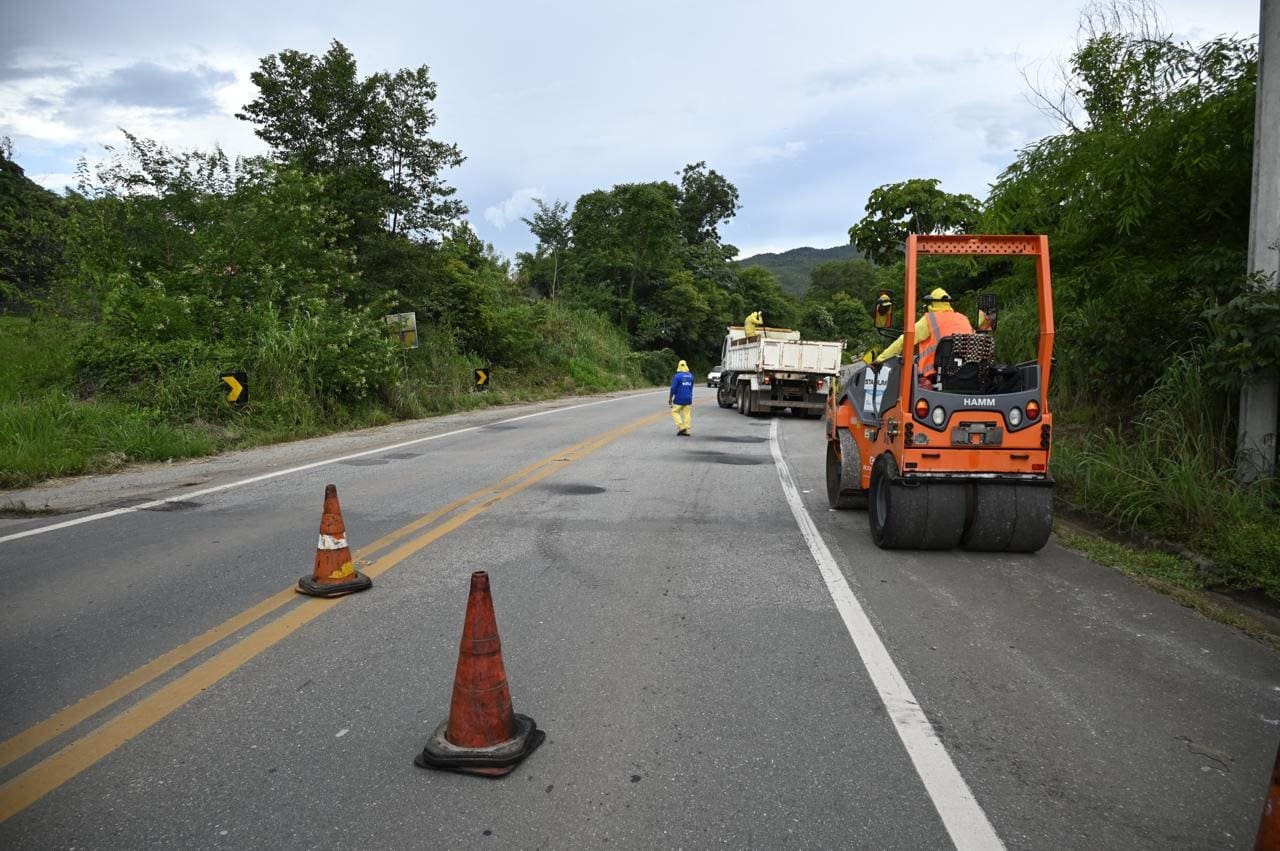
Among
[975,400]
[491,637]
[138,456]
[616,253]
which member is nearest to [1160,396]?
[975,400]

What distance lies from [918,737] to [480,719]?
1.83m

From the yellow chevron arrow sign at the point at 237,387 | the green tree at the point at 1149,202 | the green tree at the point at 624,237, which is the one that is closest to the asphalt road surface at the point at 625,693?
the green tree at the point at 1149,202

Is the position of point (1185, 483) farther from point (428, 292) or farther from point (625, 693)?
point (428, 292)

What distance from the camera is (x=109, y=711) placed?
11.4 ft

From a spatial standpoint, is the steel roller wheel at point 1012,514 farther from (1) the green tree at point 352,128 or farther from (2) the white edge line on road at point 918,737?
(1) the green tree at point 352,128

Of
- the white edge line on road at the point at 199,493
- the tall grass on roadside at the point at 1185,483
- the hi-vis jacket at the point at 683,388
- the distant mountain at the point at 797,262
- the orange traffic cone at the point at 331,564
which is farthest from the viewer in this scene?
the distant mountain at the point at 797,262

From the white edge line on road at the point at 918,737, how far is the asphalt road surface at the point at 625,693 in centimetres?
1

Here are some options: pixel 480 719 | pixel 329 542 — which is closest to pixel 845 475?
pixel 329 542

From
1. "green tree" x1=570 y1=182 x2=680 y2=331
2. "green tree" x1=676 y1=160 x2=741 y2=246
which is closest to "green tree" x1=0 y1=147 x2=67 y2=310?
"green tree" x1=570 y1=182 x2=680 y2=331

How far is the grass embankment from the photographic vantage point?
10.7 meters

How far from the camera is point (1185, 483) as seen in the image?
22.6 feet

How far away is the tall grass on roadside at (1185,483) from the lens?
5.73m

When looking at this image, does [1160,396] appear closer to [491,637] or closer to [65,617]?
[491,637]

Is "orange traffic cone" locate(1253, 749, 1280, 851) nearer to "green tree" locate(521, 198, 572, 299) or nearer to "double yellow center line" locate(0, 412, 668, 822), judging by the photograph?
"double yellow center line" locate(0, 412, 668, 822)
